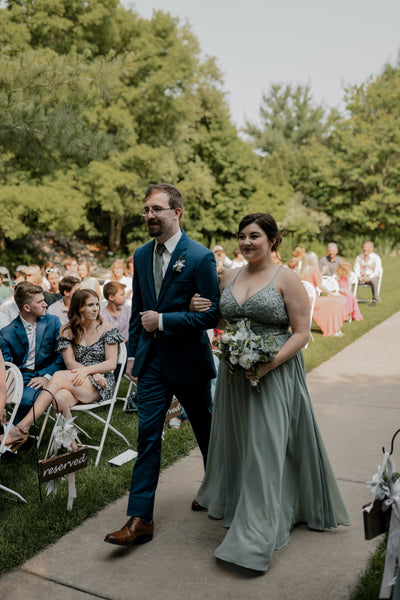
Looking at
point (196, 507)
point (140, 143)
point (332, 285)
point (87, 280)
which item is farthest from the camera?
point (140, 143)

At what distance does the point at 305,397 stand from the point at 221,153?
105 ft

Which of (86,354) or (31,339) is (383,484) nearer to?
(86,354)

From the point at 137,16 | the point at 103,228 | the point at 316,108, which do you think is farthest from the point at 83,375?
the point at 316,108

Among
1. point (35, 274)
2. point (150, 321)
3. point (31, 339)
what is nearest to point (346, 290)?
point (35, 274)

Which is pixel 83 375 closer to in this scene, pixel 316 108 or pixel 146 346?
pixel 146 346

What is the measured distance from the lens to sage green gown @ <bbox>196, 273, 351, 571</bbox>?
308 centimetres

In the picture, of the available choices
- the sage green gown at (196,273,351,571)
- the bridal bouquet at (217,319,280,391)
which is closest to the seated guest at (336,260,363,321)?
the sage green gown at (196,273,351,571)

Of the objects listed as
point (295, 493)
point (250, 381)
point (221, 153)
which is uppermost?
point (221, 153)

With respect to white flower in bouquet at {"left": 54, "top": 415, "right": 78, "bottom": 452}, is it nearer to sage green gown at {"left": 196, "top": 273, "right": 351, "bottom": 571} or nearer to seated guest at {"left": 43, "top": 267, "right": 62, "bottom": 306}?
sage green gown at {"left": 196, "top": 273, "right": 351, "bottom": 571}

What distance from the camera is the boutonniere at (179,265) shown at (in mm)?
3365

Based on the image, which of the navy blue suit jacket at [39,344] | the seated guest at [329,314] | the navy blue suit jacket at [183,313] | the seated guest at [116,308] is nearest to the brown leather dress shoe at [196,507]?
the navy blue suit jacket at [183,313]

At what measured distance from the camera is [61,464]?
3.67 m

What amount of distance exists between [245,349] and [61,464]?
1.53 meters

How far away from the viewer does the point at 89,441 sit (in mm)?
5281
